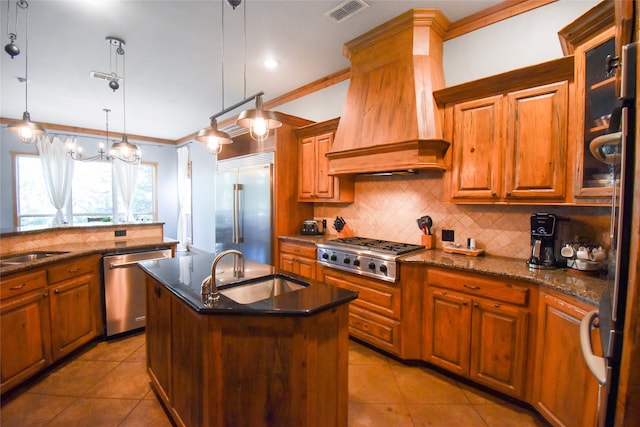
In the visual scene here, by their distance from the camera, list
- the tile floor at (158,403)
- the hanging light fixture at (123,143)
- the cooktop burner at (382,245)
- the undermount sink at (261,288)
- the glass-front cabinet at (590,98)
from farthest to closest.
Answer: the hanging light fixture at (123,143)
the cooktop burner at (382,245)
the tile floor at (158,403)
the undermount sink at (261,288)
the glass-front cabinet at (590,98)

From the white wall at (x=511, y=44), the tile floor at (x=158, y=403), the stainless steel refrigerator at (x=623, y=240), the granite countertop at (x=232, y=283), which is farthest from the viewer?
the white wall at (x=511, y=44)

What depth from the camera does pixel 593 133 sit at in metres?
1.74

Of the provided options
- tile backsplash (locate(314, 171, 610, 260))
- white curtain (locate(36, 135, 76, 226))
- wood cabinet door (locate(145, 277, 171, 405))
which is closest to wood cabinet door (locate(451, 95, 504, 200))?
tile backsplash (locate(314, 171, 610, 260))

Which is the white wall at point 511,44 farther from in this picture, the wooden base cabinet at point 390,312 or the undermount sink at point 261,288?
the undermount sink at point 261,288

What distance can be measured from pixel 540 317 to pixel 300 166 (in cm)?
288

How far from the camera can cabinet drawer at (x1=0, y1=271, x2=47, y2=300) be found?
201cm

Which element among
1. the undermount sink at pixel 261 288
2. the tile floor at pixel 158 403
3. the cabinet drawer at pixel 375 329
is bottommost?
the tile floor at pixel 158 403

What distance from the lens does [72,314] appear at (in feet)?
8.40

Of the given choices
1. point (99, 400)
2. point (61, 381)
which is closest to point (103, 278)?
point (61, 381)

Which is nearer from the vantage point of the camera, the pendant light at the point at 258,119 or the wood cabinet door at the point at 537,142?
the pendant light at the point at 258,119

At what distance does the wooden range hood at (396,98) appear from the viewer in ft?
8.12

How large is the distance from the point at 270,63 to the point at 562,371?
12.1ft

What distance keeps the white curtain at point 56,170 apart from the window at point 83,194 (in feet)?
0.54

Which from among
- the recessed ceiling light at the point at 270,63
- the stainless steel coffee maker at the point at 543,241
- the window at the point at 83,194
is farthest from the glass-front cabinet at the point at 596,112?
the window at the point at 83,194
